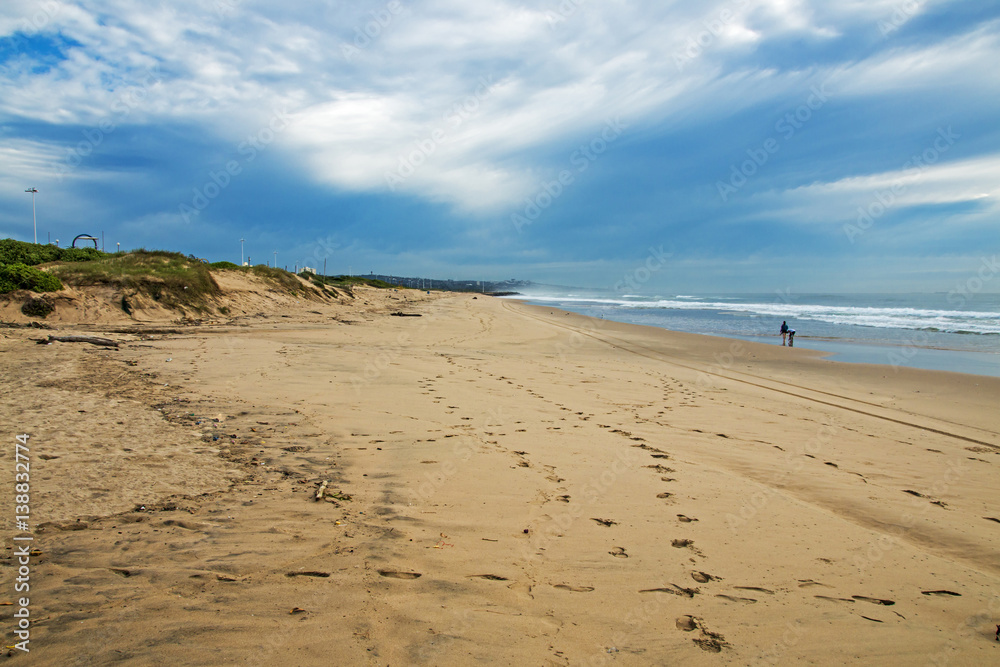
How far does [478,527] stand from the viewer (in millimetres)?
3912

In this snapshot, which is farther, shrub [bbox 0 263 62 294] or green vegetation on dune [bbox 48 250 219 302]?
green vegetation on dune [bbox 48 250 219 302]

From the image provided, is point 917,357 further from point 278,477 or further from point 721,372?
point 278,477

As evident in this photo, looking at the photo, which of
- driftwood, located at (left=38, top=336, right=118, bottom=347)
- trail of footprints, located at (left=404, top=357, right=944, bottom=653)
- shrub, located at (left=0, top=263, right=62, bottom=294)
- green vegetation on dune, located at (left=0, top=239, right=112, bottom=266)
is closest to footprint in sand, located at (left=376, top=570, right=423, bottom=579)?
trail of footprints, located at (left=404, top=357, right=944, bottom=653)

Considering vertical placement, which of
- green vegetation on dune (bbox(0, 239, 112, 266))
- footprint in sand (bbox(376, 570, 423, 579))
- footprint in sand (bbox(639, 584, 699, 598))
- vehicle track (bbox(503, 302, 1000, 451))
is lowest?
footprint in sand (bbox(639, 584, 699, 598))

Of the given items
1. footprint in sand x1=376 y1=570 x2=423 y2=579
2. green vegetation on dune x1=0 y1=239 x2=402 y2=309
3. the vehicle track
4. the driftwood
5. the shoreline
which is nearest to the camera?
footprint in sand x1=376 y1=570 x2=423 y2=579

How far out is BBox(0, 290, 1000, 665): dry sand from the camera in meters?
2.68

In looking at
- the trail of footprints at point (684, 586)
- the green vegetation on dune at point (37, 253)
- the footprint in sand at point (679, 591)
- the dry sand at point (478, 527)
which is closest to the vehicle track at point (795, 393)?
the dry sand at point (478, 527)

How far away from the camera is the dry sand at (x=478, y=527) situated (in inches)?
106

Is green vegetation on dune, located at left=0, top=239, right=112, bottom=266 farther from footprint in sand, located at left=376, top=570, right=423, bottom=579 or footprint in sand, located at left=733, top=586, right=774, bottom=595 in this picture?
footprint in sand, located at left=733, top=586, right=774, bottom=595

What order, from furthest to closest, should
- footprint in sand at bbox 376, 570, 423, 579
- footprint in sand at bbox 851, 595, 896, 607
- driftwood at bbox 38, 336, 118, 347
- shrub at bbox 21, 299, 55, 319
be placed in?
shrub at bbox 21, 299, 55, 319, driftwood at bbox 38, 336, 118, 347, footprint in sand at bbox 851, 595, 896, 607, footprint in sand at bbox 376, 570, 423, 579

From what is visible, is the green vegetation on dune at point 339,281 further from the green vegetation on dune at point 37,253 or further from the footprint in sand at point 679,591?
the footprint in sand at point 679,591

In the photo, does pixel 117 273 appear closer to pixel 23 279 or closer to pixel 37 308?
pixel 23 279

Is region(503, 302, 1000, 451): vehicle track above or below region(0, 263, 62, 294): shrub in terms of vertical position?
below

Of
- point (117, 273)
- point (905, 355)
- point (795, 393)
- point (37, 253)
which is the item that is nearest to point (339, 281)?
point (37, 253)
